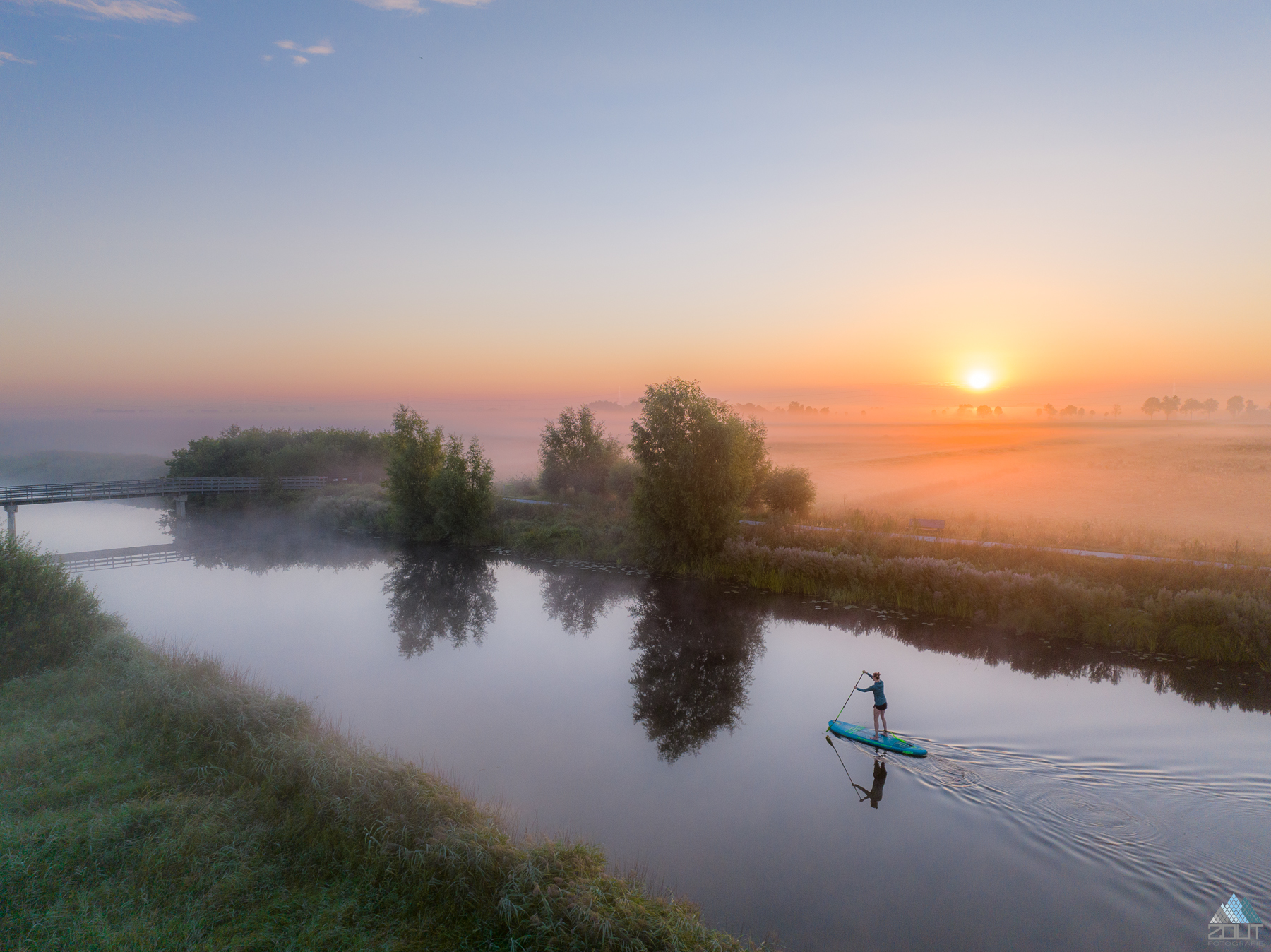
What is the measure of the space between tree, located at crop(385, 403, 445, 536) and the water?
618 inches

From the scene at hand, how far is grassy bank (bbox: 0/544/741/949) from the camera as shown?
24.1 feet

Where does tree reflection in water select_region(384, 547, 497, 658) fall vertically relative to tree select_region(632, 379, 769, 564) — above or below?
below

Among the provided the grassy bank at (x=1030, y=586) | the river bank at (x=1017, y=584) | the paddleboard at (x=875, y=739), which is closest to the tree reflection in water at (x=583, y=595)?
the river bank at (x=1017, y=584)

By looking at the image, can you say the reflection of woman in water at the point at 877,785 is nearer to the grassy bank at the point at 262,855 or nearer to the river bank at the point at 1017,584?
the grassy bank at the point at 262,855

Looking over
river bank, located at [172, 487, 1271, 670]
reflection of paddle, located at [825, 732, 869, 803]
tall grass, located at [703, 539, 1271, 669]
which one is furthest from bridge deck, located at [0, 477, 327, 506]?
reflection of paddle, located at [825, 732, 869, 803]

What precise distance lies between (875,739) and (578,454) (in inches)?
1383

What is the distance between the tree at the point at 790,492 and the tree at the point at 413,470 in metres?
20.8

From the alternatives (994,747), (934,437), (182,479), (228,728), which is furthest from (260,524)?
(934,437)

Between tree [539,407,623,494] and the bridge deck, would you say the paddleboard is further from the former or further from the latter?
the bridge deck

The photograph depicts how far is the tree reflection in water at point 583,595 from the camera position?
24359mm

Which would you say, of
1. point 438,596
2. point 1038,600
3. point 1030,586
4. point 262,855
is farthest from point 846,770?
point 438,596

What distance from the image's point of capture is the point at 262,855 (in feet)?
28.6

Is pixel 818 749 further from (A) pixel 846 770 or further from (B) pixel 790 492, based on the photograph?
(B) pixel 790 492

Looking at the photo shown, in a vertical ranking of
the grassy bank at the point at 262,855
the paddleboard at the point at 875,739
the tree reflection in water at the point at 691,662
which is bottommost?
the tree reflection in water at the point at 691,662
